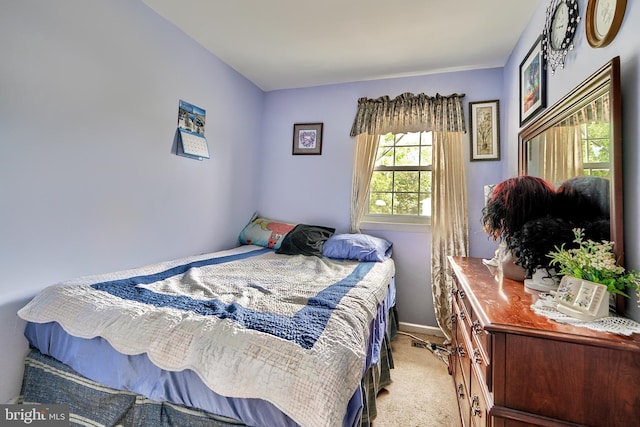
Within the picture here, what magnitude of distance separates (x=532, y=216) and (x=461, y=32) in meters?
1.57

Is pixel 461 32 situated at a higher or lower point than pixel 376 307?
higher

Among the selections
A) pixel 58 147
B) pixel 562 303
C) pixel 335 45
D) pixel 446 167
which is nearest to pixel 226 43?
pixel 335 45

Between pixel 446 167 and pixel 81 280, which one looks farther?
pixel 446 167

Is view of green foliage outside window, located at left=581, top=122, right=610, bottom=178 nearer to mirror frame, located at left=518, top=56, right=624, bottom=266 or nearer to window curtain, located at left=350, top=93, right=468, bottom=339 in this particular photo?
mirror frame, located at left=518, top=56, right=624, bottom=266

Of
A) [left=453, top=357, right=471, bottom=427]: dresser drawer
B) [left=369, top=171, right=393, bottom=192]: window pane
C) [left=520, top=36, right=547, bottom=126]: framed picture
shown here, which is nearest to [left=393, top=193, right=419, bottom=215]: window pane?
[left=369, top=171, right=393, bottom=192]: window pane

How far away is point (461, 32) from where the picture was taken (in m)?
2.10

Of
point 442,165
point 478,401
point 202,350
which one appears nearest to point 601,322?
point 478,401

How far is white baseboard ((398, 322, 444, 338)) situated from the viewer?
8.65ft

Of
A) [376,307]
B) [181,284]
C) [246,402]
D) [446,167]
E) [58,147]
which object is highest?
[446,167]

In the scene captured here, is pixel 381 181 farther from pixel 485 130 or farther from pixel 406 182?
pixel 485 130

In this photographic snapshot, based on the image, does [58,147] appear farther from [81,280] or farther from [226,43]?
[226,43]

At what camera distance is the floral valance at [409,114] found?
2.62m

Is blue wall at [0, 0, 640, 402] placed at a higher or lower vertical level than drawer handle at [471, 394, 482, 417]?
higher

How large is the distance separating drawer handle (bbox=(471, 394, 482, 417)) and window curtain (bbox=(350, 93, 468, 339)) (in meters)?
1.39
